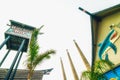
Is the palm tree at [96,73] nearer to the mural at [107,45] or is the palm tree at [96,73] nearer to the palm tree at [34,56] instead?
the mural at [107,45]

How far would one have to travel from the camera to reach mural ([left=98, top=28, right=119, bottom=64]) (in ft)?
30.6

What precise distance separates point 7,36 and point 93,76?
10.3m

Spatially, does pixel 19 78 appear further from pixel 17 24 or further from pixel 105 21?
pixel 105 21

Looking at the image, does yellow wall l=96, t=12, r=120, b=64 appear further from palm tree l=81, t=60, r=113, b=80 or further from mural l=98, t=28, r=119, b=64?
palm tree l=81, t=60, r=113, b=80

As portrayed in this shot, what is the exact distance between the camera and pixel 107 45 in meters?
9.69

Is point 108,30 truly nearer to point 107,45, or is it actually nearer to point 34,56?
point 107,45

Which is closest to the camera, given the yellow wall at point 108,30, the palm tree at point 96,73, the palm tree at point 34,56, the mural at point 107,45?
the palm tree at point 96,73

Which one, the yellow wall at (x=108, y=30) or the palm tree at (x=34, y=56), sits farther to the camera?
the palm tree at (x=34, y=56)

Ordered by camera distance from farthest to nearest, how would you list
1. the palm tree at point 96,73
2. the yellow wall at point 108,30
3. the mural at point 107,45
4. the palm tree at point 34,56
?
the palm tree at point 34,56, the mural at point 107,45, the yellow wall at point 108,30, the palm tree at point 96,73

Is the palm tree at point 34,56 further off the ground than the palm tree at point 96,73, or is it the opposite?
the palm tree at point 34,56

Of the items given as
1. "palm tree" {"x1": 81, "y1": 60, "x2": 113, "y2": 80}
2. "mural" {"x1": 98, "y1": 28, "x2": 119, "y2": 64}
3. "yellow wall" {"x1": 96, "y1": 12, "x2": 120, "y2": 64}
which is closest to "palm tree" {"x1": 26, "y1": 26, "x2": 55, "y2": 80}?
"yellow wall" {"x1": 96, "y1": 12, "x2": 120, "y2": 64}

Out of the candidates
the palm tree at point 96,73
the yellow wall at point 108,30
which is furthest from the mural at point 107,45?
the palm tree at point 96,73

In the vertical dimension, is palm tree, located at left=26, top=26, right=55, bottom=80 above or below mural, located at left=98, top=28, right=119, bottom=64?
above

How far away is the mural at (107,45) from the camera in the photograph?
9312 millimetres
